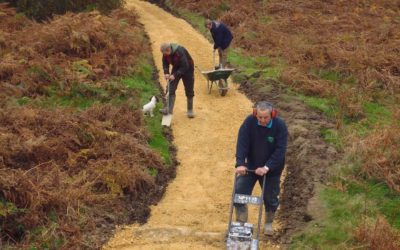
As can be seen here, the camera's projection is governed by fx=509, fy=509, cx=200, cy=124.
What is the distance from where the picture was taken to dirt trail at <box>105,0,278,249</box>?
31.1 ft

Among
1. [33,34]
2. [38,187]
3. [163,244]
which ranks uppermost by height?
[33,34]

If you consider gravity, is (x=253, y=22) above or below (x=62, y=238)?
above

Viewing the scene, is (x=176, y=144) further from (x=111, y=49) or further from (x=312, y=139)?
(x=111, y=49)

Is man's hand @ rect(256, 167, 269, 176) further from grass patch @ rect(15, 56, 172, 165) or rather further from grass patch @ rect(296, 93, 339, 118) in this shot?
grass patch @ rect(296, 93, 339, 118)

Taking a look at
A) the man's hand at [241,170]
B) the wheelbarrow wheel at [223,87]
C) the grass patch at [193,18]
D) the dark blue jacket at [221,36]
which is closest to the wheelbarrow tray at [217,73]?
the wheelbarrow wheel at [223,87]

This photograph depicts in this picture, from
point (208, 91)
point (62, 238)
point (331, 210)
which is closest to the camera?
point (62, 238)

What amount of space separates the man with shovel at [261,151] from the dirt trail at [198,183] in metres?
1.20

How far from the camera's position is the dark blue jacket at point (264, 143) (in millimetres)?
8672

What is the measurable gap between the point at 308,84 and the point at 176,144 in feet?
18.9

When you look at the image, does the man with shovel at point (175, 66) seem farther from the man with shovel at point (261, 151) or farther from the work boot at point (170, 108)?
the man with shovel at point (261, 151)

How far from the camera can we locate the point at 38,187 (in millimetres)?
9852

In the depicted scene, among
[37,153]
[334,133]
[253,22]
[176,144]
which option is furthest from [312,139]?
[253,22]

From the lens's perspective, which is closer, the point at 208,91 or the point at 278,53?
the point at 208,91

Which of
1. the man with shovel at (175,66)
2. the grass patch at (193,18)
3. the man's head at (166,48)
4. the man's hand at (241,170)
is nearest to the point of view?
the man's hand at (241,170)
